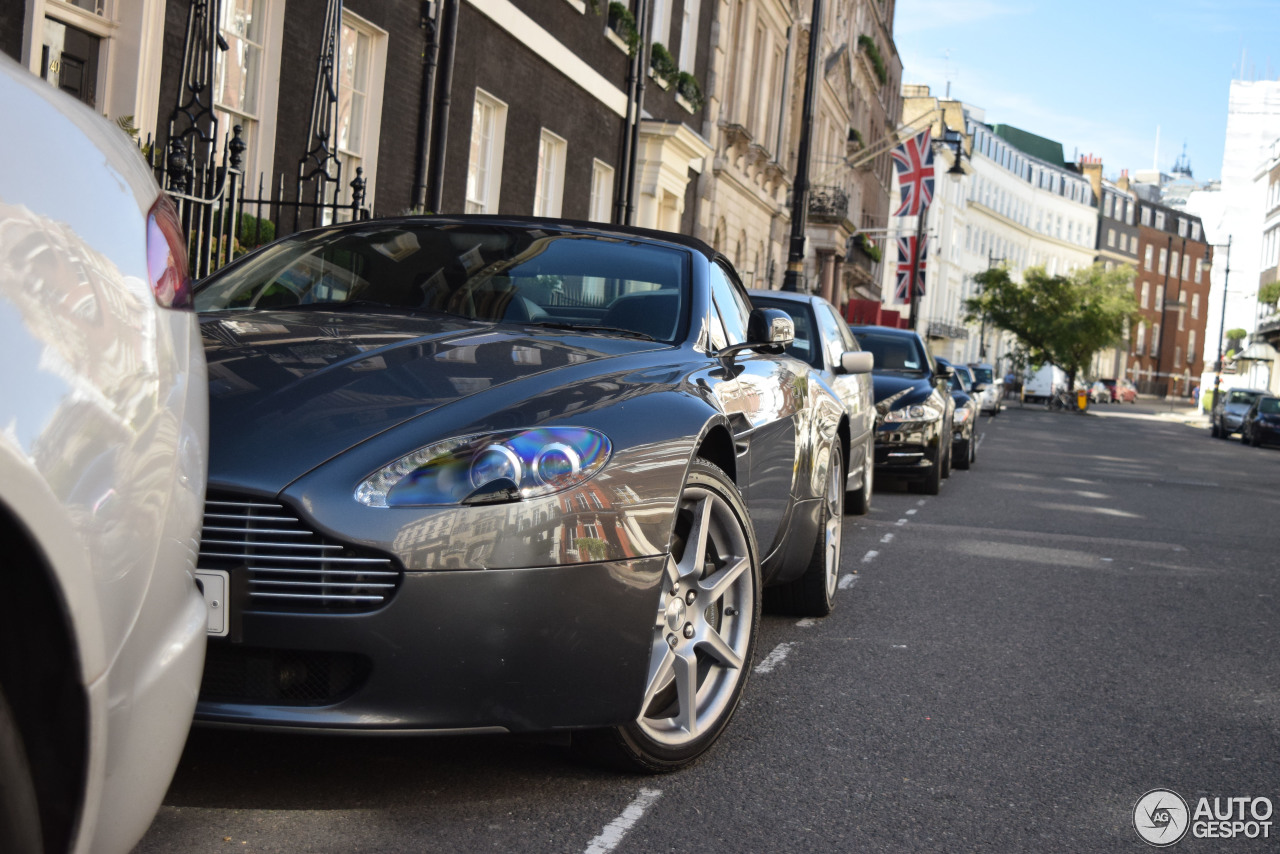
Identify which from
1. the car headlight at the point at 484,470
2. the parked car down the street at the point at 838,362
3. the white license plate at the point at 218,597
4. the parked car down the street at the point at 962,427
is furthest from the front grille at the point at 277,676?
the parked car down the street at the point at 962,427

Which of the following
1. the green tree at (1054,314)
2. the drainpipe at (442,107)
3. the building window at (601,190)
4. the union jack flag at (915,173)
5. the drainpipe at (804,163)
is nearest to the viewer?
the drainpipe at (442,107)

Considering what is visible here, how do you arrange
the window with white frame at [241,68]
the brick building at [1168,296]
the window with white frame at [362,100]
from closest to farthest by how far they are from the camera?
1. the window with white frame at [241,68]
2. the window with white frame at [362,100]
3. the brick building at [1168,296]

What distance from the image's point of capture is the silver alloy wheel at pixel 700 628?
354cm

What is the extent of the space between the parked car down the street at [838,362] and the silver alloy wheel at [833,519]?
39.2 inches

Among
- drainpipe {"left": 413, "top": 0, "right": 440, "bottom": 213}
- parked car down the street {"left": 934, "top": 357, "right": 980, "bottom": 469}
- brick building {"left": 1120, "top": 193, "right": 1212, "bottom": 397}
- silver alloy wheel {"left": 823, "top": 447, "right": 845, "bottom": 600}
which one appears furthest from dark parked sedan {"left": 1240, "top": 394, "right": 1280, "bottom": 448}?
brick building {"left": 1120, "top": 193, "right": 1212, "bottom": 397}

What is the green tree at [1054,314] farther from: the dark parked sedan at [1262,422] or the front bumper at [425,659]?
the front bumper at [425,659]

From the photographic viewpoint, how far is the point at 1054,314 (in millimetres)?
70875

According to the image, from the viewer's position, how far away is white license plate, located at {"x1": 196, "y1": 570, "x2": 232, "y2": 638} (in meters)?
2.84

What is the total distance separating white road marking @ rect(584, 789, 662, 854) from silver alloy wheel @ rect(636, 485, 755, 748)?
0.47ft

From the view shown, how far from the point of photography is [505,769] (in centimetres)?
357

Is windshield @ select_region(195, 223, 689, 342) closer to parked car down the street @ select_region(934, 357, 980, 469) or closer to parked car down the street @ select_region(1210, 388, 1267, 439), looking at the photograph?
parked car down the street @ select_region(934, 357, 980, 469)

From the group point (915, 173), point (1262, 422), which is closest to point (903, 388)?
point (915, 173)

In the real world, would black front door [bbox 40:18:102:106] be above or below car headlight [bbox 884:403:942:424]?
above

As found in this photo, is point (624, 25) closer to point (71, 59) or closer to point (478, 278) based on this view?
point (71, 59)
